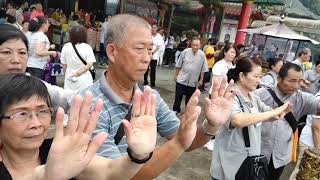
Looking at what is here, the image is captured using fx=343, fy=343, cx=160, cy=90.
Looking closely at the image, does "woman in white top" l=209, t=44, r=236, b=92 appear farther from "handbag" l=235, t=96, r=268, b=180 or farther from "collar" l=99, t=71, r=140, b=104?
"collar" l=99, t=71, r=140, b=104

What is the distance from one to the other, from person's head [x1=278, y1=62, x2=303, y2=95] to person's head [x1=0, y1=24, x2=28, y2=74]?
2286 mm

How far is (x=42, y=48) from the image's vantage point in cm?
507

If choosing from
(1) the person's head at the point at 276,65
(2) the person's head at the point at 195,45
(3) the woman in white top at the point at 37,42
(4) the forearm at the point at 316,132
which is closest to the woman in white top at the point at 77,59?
(3) the woman in white top at the point at 37,42

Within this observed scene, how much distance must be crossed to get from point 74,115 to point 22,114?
36 cm

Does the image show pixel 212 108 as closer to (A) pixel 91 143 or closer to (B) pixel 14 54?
(A) pixel 91 143

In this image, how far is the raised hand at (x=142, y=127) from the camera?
122 cm

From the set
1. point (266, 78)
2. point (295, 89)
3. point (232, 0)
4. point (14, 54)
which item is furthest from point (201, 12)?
point (14, 54)

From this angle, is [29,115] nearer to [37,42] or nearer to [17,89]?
[17,89]

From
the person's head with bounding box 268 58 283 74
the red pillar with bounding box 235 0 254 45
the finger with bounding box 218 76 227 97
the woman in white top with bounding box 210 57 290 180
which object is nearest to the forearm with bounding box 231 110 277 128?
the woman in white top with bounding box 210 57 290 180

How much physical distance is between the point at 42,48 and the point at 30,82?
3851mm

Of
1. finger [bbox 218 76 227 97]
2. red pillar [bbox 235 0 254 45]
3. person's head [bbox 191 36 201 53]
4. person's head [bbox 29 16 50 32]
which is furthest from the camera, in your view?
red pillar [bbox 235 0 254 45]

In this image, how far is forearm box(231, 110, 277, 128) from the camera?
2521 mm

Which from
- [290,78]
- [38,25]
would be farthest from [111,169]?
[38,25]

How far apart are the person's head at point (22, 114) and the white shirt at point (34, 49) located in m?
3.81
